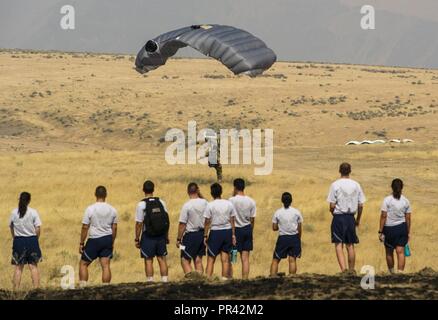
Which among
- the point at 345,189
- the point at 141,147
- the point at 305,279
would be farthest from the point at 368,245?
the point at 141,147

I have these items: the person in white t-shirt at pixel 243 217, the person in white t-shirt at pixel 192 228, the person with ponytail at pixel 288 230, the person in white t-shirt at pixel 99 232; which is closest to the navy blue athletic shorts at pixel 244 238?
the person in white t-shirt at pixel 243 217

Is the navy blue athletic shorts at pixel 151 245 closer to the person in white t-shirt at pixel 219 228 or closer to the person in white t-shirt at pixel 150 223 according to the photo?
the person in white t-shirt at pixel 150 223

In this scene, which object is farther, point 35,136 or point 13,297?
point 35,136

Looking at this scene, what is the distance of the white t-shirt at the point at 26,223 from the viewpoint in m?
12.1

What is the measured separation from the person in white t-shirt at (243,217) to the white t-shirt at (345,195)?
52.8 inches

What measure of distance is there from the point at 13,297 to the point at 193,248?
3.29m

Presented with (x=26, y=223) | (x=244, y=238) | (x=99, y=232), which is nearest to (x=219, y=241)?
(x=244, y=238)

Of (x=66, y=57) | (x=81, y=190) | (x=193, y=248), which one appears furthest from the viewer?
(x=66, y=57)

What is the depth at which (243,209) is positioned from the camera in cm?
1270

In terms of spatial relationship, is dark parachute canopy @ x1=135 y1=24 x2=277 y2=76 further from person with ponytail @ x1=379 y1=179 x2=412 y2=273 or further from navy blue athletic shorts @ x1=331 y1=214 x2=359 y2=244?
person with ponytail @ x1=379 y1=179 x2=412 y2=273

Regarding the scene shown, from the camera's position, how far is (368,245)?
1959 cm

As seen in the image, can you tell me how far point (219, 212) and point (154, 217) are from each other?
1.06m

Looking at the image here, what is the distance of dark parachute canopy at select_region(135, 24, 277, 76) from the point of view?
17.9m

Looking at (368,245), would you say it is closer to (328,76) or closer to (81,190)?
(81,190)
